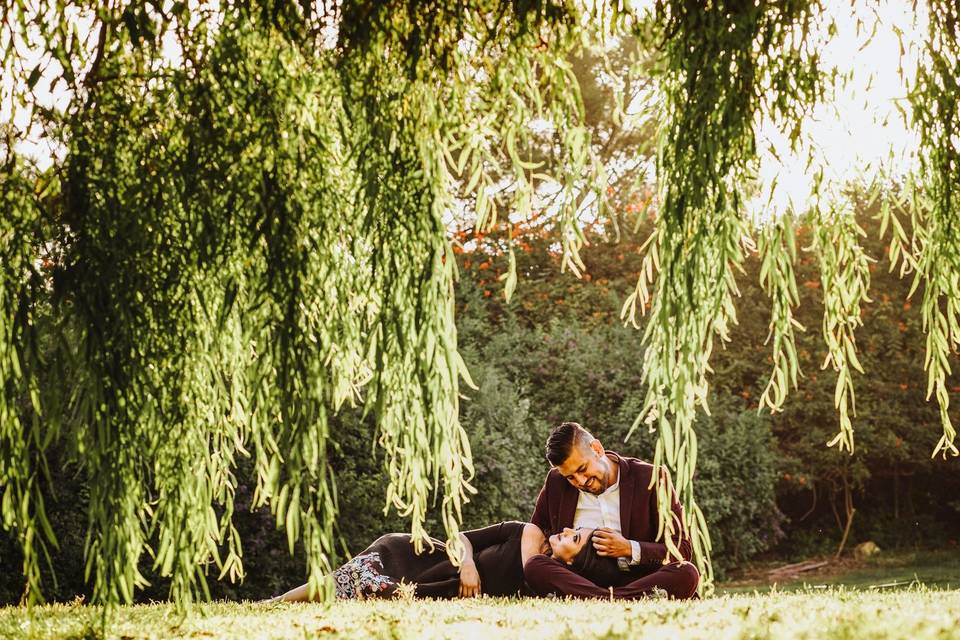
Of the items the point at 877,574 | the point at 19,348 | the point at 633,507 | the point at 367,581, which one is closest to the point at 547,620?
the point at 633,507

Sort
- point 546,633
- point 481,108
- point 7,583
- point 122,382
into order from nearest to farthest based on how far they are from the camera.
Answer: point 122,382, point 481,108, point 546,633, point 7,583

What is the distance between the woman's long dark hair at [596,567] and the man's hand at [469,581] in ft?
2.38

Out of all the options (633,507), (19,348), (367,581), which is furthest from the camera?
(367,581)

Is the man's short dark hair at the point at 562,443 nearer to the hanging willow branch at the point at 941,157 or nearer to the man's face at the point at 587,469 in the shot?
the man's face at the point at 587,469

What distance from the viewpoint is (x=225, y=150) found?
128 inches

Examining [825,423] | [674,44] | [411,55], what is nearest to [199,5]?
[411,55]

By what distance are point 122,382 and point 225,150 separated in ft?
2.66

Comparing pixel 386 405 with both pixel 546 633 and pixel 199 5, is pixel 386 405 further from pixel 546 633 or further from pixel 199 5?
pixel 199 5

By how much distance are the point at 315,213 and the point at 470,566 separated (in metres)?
3.87

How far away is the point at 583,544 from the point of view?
6.10 metres

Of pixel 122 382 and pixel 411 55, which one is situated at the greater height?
pixel 411 55

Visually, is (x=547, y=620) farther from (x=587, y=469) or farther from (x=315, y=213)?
(x=315, y=213)

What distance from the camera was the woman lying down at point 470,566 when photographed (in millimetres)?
6148

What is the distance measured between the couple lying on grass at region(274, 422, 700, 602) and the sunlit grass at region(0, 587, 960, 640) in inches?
15.6
